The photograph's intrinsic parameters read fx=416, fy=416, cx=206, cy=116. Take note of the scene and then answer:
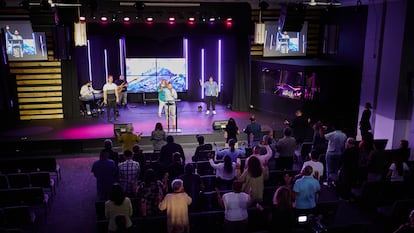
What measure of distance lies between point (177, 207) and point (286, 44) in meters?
12.0

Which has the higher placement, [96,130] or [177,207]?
[177,207]

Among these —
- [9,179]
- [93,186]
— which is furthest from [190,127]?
[9,179]

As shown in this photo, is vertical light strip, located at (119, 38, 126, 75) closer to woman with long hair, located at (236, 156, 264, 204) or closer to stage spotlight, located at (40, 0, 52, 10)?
stage spotlight, located at (40, 0, 52, 10)

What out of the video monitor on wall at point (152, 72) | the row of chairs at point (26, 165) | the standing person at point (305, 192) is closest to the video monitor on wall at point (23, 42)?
the video monitor on wall at point (152, 72)

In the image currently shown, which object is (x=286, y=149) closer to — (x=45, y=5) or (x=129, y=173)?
(x=129, y=173)

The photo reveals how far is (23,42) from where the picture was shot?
14422 millimetres

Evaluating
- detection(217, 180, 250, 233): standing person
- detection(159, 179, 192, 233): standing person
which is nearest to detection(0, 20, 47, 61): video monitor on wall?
detection(159, 179, 192, 233): standing person

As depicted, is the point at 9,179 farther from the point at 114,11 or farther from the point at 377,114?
the point at 377,114

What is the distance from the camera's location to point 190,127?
44.4ft

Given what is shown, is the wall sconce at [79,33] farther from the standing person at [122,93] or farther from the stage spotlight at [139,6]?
the standing person at [122,93]

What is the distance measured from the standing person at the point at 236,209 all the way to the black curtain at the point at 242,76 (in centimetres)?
1057

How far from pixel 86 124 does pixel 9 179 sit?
609 centimetres

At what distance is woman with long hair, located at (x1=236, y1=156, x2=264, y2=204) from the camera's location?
6.45 meters

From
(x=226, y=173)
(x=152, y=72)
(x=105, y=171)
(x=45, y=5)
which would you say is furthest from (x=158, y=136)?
(x=152, y=72)
